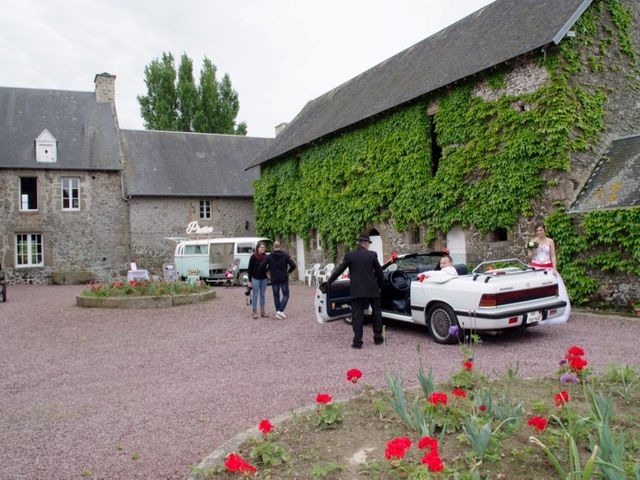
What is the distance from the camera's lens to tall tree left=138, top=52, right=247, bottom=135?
43000mm

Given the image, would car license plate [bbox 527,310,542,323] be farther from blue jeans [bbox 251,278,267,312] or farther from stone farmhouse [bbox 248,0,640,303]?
blue jeans [bbox 251,278,267,312]

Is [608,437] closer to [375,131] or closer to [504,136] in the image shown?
[504,136]

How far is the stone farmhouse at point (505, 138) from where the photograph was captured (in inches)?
455

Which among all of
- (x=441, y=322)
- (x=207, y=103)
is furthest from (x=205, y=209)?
(x=441, y=322)

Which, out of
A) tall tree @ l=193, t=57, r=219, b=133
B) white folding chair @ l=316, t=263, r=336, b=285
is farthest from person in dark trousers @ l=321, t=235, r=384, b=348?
tall tree @ l=193, t=57, r=219, b=133

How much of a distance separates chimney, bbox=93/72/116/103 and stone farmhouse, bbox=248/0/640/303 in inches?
662

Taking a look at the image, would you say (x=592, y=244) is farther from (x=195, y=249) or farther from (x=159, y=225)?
(x=159, y=225)

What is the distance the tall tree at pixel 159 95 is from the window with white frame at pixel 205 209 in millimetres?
17221

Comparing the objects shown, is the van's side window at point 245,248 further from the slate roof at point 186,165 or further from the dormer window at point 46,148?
the dormer window at point 46,148

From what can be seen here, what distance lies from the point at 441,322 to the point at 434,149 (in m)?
8.87

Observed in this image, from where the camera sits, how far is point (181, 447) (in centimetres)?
402

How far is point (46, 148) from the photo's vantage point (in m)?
25.6

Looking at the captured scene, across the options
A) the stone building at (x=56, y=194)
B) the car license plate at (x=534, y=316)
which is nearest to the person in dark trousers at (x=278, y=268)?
the car license plate at (x=534, y=316)

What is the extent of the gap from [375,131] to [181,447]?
14552 mm
